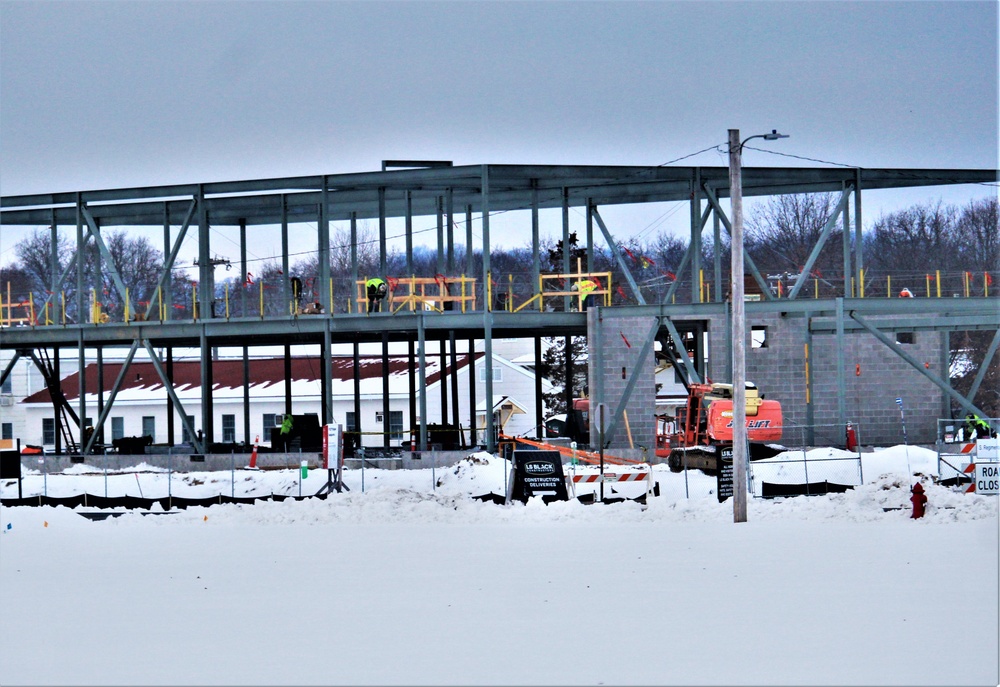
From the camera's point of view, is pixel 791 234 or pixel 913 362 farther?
pixel 791 234

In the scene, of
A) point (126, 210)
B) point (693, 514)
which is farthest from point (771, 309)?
point (126, 210)

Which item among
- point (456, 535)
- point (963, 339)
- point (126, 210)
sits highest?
point (126, 210)

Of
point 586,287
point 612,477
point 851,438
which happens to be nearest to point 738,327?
point 612,477

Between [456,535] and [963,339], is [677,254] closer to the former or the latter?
[963,339]

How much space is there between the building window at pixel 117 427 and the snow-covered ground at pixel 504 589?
1273 inches

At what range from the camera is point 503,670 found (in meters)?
11.5

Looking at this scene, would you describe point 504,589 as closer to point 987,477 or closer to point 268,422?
point 987,477

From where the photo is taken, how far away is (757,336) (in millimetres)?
40781

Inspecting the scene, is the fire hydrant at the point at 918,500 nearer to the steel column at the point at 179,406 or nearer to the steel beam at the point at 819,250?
the steel beam at the point at 819,250

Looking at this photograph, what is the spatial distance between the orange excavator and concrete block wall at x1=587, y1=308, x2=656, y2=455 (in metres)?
1.41

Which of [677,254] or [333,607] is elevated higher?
[677,254]

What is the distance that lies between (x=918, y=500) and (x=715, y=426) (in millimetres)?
10103

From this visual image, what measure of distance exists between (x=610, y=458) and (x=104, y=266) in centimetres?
5960

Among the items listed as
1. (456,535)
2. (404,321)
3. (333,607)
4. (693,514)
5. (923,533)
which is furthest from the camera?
(404,321)
